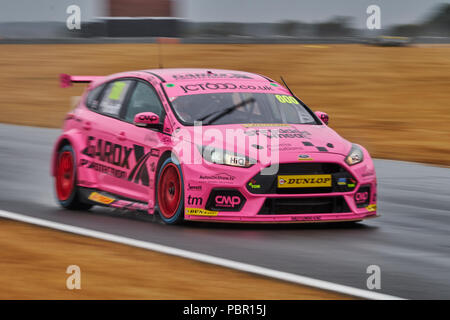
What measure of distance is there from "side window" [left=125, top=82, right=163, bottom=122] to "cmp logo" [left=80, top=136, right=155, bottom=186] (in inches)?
14.6

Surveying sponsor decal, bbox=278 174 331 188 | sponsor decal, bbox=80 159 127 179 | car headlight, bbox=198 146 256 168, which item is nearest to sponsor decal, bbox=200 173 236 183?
car headlight, bbox=198 146 256 168

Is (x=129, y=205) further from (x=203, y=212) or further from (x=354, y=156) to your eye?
(x=354, y=156)

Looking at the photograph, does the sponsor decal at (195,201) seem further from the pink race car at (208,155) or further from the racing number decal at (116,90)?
the racing number decal at (116,90)

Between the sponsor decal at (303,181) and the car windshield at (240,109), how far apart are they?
1072mm

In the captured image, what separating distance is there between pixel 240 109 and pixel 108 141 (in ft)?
4.84

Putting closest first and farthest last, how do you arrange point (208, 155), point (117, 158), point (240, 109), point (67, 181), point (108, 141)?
1. point (208, 155)
2. point (240, 109)
3. point (117, 158)
4. point (108, 141)
5. point (67, 181)

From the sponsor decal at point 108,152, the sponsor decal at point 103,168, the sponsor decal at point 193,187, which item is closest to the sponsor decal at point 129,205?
the sponsor decal at point 103,168

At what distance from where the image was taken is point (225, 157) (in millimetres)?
9289

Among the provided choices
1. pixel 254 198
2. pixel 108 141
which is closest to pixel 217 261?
pixel 254 198

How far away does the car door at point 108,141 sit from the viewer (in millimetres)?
10562

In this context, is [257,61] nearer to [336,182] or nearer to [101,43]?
[101,43]

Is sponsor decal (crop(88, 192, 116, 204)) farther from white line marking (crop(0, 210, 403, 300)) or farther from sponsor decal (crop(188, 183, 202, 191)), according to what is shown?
sponsor decal (crop(188, 183, 202, 191))

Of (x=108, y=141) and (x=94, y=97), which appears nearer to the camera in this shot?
(x=108, y=141)
